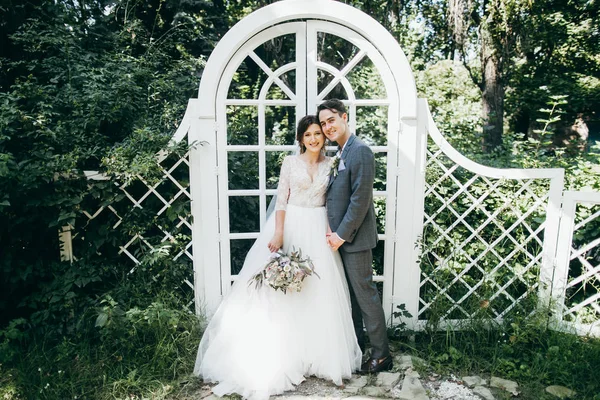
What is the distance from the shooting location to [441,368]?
280 cm

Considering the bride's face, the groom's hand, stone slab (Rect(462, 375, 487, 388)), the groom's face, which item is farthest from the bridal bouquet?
stone slab (Rect(462, 375, 487, 388))

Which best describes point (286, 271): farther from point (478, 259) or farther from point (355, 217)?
point (478, 259)

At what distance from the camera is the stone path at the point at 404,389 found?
252cm

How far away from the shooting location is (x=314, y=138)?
8.47ft

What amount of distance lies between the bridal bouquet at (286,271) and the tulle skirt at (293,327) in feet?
0.36

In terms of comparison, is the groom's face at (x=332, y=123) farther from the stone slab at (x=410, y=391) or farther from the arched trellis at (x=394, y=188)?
the stone slab at (x=410, y=391)

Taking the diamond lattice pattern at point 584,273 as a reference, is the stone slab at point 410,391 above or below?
below

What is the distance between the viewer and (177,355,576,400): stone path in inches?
99.3

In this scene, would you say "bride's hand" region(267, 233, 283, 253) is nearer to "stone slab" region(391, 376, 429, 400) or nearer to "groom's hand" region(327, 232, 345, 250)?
"groom's hand" region(327, 232, 345, 250)

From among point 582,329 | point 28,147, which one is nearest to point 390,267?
point 582,329

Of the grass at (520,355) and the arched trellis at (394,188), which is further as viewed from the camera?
the arched trellis at (394,188)

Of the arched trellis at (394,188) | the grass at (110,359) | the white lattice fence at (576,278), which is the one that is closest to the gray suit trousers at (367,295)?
the arched trellis at (394,188)

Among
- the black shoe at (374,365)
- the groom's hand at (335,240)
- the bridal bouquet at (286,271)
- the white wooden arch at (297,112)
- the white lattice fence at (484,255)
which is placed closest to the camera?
the bridal bouquet at (286,271)

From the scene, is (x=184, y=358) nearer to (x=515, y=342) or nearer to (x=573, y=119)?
(x=515, y=342)
